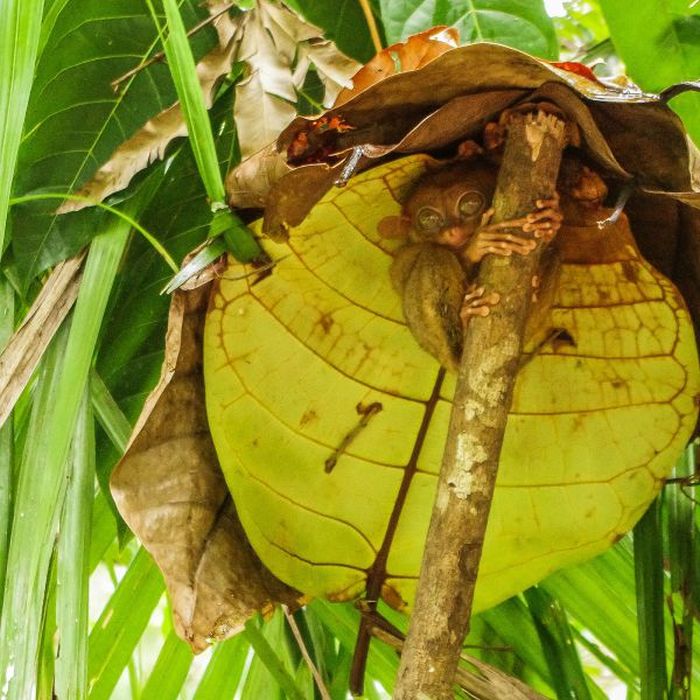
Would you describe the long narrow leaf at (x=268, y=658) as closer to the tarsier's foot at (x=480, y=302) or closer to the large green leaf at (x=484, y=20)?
the tarsier's foot at (x=480, y=302)

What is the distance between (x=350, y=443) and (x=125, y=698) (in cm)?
96

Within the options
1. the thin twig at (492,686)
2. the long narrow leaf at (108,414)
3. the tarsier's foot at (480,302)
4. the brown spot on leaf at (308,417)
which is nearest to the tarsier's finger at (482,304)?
the tarsier's foot at (480,302)

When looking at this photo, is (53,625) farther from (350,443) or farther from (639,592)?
(639,592)

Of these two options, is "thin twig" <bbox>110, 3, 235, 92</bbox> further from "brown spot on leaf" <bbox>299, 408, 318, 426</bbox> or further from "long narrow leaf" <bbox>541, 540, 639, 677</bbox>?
"long narrow leaf" <bbox>541, 540, 639, 677</bbox>

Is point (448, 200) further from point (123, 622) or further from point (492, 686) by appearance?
point (123, 622)

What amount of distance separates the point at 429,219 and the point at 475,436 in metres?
0.31

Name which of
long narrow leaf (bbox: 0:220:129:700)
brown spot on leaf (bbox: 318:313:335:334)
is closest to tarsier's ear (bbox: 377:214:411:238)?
brown spot on leaf (bbox: 318:313:335:334)

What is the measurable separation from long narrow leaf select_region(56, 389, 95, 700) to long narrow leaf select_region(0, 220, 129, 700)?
0.07ft

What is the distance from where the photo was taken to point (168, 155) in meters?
1.37

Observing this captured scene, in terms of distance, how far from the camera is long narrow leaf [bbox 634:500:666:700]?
1.18 meters

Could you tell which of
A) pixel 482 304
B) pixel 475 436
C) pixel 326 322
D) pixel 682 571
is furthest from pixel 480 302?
pixel 682 571

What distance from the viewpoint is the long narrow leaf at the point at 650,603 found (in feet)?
3.89

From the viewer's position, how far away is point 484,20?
1.33m

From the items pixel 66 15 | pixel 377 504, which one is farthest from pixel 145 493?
pixel 66 15
